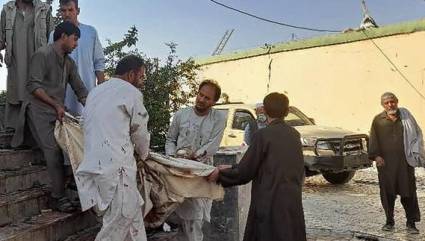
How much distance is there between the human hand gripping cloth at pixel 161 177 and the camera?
3834mm

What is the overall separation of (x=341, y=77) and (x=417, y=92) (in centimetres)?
240

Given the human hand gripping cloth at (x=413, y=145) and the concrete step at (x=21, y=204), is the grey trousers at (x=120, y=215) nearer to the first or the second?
the concrete step at (x=21, y=204)

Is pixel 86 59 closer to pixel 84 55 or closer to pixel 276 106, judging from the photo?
pixel 84 55

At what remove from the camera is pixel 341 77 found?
15469mm

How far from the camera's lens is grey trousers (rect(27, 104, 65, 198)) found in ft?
14.0

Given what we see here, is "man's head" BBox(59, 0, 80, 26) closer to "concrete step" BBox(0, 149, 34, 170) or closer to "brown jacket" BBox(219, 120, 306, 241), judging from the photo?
"concrete step" BBox(0, 149, 34, 170)

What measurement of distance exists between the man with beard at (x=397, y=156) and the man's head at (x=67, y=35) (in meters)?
4.77

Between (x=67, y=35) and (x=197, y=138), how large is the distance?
1.41 metres

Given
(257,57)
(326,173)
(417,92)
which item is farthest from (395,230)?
(257,57)

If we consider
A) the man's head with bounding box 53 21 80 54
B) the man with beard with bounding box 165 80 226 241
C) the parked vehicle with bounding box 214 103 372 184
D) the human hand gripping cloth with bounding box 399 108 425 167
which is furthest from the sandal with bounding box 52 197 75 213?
the parked vehicle with bounding box 214 103 372 184

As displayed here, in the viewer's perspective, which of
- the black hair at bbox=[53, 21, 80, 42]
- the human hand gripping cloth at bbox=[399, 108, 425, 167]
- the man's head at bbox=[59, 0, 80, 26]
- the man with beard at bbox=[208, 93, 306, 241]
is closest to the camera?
the man with beard at bbox=[208, 93, 306, 241]

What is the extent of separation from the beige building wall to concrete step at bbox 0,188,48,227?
11703 mm

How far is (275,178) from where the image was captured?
368cm

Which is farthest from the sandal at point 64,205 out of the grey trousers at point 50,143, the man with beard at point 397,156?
the man with beard at point 397,156
